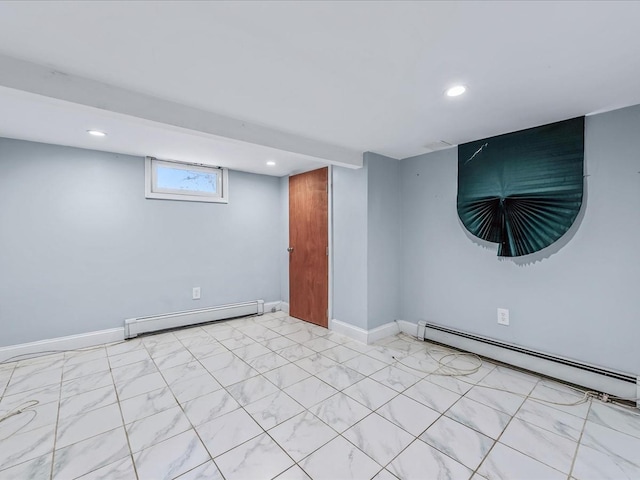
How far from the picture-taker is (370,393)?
2.00 m

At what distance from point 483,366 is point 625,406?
2.74ft

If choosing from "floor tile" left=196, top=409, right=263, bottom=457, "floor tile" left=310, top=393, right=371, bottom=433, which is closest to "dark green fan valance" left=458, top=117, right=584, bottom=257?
"floor tile" left=310, top=393, right=371, bottom=433

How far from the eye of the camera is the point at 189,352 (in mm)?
2713

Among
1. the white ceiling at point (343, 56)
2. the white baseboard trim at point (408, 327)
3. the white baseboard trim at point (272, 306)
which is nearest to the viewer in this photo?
the white ceiling at point (343, 56)

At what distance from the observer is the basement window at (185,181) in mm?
3180

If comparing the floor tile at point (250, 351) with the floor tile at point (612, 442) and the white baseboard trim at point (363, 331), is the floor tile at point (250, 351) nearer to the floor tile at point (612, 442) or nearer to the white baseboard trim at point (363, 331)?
the white baseboard trim at point (363, 331)

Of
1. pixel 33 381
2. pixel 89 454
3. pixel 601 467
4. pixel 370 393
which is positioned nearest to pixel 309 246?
pixel 370 393

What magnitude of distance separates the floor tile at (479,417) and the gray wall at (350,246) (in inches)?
48.1

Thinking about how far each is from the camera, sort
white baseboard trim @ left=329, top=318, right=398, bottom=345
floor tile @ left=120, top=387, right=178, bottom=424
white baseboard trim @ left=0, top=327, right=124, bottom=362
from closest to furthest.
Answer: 1. floor tile @ left=120, top=387, right=178, bottom=424
2. white baseboard trim @ left=0, top=327, right=124, bottom=362
3. white baseboard trim @ left=329, top=318, right=398, bottom=345

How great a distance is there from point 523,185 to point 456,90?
3.86ft

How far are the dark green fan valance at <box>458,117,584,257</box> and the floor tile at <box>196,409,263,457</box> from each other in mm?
2405

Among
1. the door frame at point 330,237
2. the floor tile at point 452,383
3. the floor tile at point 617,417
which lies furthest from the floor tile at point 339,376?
the floor tile at point 617,417

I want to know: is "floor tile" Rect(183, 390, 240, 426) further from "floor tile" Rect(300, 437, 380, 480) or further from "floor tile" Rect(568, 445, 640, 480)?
"floor tile" Rect(568, 445, 640, 480)

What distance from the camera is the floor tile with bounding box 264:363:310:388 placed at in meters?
2.15
